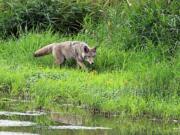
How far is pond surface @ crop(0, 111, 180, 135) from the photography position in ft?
33.4

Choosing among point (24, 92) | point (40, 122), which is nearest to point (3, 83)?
point (24, 92)

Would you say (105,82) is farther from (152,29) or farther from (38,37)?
(38,37)

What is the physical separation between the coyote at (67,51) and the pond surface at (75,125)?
12.9ft

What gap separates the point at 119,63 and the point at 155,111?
A: 12.3 ft

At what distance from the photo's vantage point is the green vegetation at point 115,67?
12.2m

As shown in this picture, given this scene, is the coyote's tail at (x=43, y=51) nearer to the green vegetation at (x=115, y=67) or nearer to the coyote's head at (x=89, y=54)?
the green vegetation at (x=115, y=67)

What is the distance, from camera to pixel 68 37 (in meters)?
17.4

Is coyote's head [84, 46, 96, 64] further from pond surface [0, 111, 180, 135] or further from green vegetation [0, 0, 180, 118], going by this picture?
pond surface [0, 111, 180, 135]

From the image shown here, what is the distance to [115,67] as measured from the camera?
15125mm

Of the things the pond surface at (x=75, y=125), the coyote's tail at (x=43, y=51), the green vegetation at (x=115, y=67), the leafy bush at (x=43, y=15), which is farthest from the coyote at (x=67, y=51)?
the pond surface at (x=75, y=125)

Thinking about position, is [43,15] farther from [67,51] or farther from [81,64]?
[81,64]

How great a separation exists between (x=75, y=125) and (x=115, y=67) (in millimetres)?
4560

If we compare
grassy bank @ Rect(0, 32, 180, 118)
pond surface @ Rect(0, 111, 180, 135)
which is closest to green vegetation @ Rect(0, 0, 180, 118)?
grassy bank @ Rect(0, 32, 180, 118)

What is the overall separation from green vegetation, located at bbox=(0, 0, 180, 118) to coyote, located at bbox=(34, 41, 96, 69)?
0.24 meters
